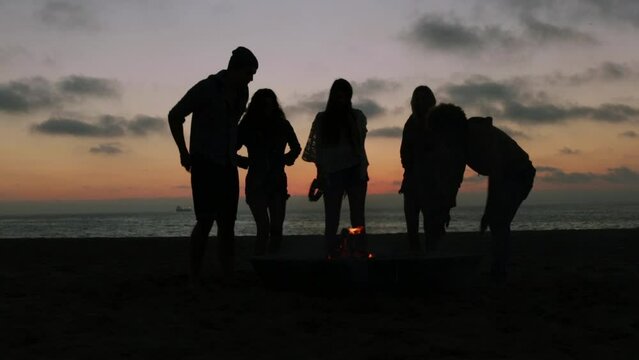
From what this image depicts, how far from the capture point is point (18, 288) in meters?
6.13

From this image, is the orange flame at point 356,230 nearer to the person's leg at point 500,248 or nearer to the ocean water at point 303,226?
the person's leg at point 500,248

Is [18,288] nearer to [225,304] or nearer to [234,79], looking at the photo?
[225,304]

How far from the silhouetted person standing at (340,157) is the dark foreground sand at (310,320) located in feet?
2.70

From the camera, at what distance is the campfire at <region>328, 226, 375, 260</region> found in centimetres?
574

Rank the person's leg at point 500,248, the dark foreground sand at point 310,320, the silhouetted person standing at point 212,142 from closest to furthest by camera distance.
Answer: the dark foreground sand at point 310,320, the silhouetted person standing at point 212,142, the person's leg at point 500,248

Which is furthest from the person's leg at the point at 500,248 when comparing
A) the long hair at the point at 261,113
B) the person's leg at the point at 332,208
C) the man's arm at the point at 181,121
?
the man's arm at the point at 181,121

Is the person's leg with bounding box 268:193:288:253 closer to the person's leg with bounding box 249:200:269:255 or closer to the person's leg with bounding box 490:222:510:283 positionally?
the person's leg with bounding box 249:200:269:255

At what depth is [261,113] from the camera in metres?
6.46

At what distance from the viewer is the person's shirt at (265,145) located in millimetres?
6410

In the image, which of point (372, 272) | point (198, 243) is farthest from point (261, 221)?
point (372, 272)

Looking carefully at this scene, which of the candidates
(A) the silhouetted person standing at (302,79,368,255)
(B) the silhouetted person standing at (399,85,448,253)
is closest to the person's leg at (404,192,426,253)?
(B) the silhouetted person standing at (399,85,448,253)

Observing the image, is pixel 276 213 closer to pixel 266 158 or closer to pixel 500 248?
pixel 266 158

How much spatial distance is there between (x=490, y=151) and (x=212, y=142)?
264 centimetres

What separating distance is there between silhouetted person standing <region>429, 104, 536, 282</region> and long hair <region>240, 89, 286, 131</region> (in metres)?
1.61
